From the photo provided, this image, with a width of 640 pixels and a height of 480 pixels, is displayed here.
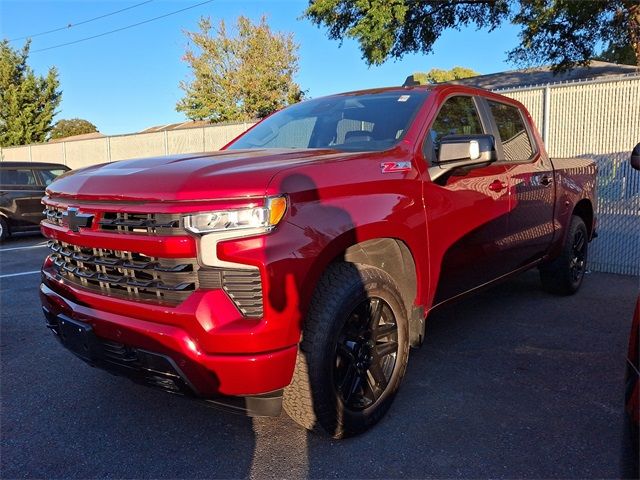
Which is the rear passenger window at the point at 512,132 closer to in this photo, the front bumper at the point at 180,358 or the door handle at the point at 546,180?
the door handle at the point at 546,180

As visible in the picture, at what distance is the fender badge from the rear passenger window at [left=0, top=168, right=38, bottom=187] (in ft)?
34.0

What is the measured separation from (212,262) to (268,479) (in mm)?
1081

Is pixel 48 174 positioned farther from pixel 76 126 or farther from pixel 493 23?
pixel 76 126

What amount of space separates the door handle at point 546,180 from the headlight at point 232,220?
10.2ft

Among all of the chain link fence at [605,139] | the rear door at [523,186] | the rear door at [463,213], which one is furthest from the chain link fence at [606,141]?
the rear door at [463,213]

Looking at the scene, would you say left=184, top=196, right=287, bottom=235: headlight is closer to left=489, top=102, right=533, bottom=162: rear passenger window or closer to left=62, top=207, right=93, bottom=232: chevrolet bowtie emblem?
left=62, top=207, right=93, bottom=232: chevrolet bowtie emblem

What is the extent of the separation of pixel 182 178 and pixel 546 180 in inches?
135

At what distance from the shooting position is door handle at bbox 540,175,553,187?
451cm

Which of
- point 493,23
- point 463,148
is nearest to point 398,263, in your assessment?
point 463,148

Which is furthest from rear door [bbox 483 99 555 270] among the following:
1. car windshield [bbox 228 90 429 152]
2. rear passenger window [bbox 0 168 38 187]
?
rear passenger window [bbox 0 168 38 187]


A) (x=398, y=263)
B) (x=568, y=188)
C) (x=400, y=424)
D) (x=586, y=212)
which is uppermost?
(x=568, y=188)

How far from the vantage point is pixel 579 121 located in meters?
6.96

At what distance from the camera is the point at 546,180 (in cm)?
457

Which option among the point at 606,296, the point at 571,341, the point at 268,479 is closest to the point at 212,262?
the point at 268,479
